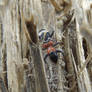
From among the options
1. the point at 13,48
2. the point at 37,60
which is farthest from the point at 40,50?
the point at 13,48

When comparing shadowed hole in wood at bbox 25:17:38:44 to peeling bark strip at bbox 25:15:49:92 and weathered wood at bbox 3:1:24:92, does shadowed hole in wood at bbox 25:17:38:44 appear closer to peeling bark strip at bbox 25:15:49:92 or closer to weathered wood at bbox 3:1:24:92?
peeling bark strip at bbox 25:15:49:92

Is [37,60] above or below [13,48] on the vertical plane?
below

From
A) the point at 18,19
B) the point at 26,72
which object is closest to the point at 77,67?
the point at 26,72

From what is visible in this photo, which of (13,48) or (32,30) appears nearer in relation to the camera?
(32,30)

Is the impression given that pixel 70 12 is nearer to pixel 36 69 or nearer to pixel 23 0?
pixel 23 0

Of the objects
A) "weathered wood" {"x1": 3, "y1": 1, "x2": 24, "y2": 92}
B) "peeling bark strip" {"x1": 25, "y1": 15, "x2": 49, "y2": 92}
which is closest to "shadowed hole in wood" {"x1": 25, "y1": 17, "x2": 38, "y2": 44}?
"peeling bark strip" {"x1": 25, "y1": 15, "x2": 49, "y2": 92}

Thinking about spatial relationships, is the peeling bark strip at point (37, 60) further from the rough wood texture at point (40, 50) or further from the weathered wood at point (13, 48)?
the weathered wood at point (13, 48)

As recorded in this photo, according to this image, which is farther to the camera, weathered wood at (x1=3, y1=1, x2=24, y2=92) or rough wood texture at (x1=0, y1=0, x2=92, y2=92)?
weathered wood at (x1=3, y1=1, x2=24, y2=92)

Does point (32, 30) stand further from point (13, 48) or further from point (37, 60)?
point (13, 48)
